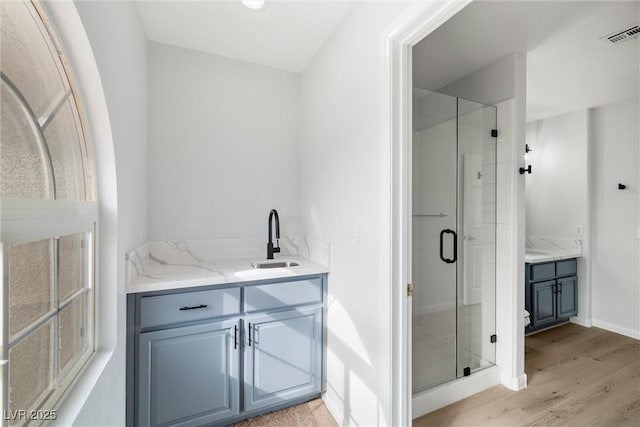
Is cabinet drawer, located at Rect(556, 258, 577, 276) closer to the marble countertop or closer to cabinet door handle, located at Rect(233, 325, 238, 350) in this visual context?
the marble countertop

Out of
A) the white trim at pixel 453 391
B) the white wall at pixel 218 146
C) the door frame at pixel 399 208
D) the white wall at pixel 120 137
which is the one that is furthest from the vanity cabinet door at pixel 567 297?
the white wall at pixel 120 137

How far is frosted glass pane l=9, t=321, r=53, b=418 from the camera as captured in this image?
2.42 feet

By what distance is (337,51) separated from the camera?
6.20 ft

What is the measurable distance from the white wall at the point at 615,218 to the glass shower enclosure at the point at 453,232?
2.13 m

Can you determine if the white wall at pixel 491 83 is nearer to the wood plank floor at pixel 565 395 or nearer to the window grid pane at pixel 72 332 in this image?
the wood plank floor at pixel 565 395

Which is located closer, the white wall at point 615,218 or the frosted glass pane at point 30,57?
the frosted glass pane at point 30,57

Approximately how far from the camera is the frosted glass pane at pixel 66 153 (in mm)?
967

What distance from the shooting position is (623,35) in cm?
194

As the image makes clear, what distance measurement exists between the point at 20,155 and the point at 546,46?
9.88 feet

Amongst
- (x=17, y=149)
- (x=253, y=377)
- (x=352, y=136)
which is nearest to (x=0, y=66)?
(x=17, y=149)

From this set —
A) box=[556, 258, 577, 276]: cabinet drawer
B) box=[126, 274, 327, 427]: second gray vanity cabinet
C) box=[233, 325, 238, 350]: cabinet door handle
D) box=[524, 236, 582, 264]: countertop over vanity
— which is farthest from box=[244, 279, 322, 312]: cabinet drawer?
box=[556, 258, 577, 276]: cabinet drawer

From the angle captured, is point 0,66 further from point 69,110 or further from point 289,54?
point 289,54

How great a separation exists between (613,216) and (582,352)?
5.31 ft

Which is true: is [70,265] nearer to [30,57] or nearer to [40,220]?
[40,220]
